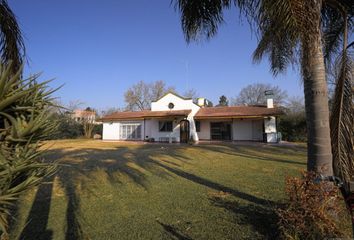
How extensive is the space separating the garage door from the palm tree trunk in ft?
95.6

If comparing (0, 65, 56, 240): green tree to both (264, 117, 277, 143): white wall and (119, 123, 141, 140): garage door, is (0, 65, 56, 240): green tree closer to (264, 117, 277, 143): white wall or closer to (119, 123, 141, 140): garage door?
(264, 117, 277, 143): white wall

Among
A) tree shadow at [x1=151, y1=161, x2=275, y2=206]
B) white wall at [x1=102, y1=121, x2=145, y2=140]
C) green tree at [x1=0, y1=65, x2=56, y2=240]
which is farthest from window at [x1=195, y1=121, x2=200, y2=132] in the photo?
green tree at [x1=0, y1=65, x2=56, y2=240]

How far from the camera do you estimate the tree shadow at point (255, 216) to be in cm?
438

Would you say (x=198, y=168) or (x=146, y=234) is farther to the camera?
(x=198, y=168)

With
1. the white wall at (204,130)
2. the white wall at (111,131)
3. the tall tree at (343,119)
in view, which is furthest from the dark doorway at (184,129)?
the tall tree at (343,119)

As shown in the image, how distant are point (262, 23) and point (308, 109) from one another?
1.83 m

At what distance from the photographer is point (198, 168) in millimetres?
11141

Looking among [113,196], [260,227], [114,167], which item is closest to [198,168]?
[114,167]

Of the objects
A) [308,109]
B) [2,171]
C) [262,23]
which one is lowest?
[2,171]

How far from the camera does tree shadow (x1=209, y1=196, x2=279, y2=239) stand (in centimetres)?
438

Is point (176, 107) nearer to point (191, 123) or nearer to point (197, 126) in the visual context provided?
point (191, 123)

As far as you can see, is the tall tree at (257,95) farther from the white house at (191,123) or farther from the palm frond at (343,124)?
the palm frond at (343,124)

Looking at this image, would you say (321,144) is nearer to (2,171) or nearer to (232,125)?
(2,171)

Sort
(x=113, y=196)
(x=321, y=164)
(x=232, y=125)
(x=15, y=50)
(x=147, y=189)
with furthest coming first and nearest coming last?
(x=232, y=125) → (x=147, y=189) → (x=113, y=196) → (x=15, y=50) → (x=321, y=164)
